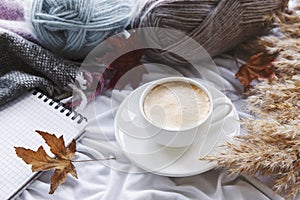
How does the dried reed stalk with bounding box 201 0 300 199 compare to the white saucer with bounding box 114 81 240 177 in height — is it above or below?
above

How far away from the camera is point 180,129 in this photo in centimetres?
71

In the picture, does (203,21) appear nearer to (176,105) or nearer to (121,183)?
(176,105)

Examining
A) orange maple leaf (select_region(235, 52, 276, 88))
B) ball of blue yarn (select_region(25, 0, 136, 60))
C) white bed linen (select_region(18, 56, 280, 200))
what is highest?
ball of blue yarn (select_region(25, 0, 136, 60))

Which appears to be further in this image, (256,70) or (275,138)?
(256,70)

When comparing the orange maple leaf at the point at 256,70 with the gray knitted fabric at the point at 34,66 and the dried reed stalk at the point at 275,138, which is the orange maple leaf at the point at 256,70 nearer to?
the dried reed stalk at the point at 275,138

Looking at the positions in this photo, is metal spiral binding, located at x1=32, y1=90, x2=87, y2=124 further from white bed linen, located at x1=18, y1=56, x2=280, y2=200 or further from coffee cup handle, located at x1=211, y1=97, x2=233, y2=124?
coffee cup handle, located at x1=211, y1=97, x2=233, y2=124

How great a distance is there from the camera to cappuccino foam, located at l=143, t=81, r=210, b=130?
2.39 feet

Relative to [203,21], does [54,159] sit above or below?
below

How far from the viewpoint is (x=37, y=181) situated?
0.73 metres

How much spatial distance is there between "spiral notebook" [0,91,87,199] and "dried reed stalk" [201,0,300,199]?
0.28 meters

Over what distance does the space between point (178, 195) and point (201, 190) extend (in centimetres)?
4

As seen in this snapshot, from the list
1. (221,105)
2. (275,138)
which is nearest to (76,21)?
(221,105)

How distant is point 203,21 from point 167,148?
280 millimetres

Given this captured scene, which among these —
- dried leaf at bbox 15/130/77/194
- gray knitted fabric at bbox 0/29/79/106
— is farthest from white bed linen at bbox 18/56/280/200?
gray knitted fabric at bbox 0/29/79/106
